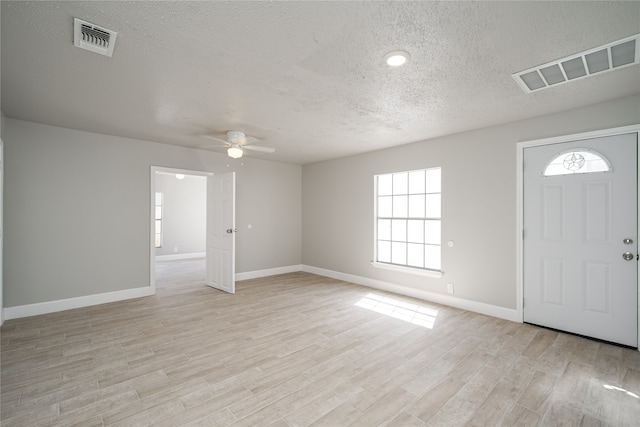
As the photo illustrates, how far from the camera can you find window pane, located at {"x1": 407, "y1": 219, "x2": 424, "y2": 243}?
4930 mm

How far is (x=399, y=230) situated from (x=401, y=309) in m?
1.54

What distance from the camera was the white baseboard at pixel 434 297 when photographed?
3.85 m

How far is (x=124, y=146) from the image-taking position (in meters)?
4.70

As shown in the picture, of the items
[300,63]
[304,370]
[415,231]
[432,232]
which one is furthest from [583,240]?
[300,63]

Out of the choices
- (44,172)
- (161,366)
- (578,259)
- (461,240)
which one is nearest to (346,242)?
(461,240)

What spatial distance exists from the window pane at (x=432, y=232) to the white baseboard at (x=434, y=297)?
833mm

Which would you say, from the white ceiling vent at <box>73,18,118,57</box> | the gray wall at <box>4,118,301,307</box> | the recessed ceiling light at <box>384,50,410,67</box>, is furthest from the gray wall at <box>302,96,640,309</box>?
the white ceiling vent at <box>73,18,118,57</box>

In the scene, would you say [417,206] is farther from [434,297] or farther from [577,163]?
[577,163]

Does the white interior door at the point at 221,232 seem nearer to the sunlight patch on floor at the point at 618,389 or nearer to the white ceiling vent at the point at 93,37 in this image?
the white ceiling vent at the point at 93,37

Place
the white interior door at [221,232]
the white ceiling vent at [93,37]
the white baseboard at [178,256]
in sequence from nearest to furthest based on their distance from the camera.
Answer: the white ceiling vent at [93,37] < the white interior door at [221,232] < the white baseboard at [178,256]

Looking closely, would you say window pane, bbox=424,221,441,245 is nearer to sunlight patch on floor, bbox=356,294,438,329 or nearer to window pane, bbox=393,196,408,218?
window pane, bbox=393,196,408,218

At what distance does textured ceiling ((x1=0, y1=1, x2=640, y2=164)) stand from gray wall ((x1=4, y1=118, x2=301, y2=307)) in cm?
48

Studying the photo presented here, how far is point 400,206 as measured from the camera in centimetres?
527

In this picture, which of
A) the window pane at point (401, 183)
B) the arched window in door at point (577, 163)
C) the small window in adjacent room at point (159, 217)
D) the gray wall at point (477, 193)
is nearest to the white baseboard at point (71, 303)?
the gray wall at point (477, 193)
